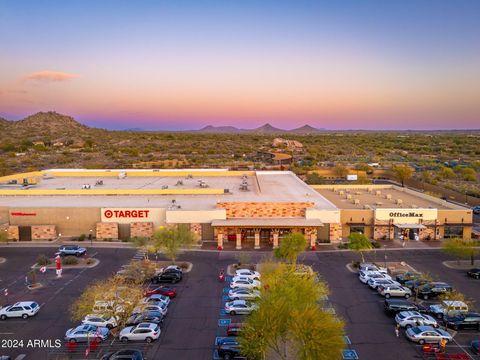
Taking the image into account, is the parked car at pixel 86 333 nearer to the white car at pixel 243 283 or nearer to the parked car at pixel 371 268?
the white car at pixel 243 283

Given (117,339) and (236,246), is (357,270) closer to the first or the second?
(236,246)

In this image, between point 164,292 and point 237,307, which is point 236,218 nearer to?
point 164,292

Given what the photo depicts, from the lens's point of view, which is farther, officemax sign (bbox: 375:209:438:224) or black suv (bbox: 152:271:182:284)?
officemax sign (bbox: 375:209:438:224)

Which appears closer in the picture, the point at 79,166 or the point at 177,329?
the point at 177,329

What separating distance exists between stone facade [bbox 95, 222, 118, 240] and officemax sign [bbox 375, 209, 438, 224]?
23897mm

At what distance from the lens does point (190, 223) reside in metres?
38.9

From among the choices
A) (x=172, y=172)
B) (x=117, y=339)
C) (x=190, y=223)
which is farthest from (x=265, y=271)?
(x=172, y=172)

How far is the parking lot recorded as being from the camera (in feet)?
66.8

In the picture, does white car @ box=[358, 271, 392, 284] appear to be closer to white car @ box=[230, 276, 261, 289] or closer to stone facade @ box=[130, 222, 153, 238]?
white car @ box=[230, 276, 261, 289]

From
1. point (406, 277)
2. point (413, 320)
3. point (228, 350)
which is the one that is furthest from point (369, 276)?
point (228, 350)

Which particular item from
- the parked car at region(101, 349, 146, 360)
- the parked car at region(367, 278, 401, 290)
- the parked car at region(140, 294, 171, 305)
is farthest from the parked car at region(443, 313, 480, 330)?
the parked car at region(101, 349, 146, 360)

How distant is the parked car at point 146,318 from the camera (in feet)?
73.5

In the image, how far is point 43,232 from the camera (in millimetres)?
39688

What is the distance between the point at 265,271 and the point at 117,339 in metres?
8.72
